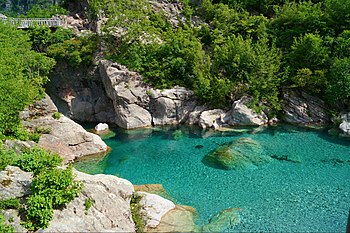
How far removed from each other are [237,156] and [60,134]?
13713 millimetres

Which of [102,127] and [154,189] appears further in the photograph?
[102,127]

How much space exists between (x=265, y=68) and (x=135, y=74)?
545 inches

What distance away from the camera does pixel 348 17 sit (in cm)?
3002

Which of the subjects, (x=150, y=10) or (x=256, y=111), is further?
(x=150, y=10)

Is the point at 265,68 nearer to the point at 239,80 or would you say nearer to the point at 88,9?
the point at 239,80

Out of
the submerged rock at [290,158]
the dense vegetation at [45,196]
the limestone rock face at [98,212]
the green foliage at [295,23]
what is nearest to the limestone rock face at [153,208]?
the limestone rock face at [98,212]

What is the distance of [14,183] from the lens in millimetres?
12312

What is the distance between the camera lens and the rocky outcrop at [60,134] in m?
22.5

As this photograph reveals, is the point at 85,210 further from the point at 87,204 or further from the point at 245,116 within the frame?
the point at 245,116

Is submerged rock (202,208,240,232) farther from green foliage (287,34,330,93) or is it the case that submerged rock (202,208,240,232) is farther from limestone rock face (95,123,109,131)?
limestone rock face (95,123,109,131)

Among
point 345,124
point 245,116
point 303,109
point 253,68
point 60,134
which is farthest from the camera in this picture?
point 253,68

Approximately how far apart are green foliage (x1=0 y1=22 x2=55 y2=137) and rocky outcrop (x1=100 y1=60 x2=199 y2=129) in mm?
6843

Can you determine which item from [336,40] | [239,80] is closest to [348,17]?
[336,40]

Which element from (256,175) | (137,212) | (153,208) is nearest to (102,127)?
(256,175)
